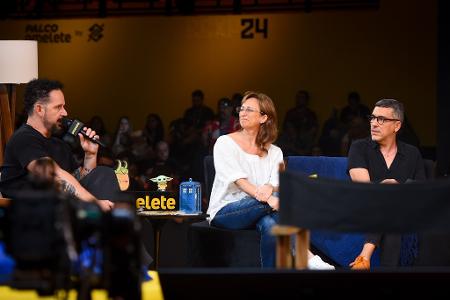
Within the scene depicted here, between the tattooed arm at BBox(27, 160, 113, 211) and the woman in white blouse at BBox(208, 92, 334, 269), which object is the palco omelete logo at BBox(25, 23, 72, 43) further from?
the tattooed arm at BBox(27, 160, 113, 211)

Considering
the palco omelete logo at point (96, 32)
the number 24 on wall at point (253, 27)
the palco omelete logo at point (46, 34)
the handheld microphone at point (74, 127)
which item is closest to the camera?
the handheld microphone at point (74, 127)

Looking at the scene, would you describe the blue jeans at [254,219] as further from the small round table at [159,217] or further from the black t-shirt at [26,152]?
the black t-shirt at [26,152]

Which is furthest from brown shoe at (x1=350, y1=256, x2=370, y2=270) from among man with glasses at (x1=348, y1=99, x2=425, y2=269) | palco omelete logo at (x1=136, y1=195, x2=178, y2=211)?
palco omelete logo at (x1=136, y1=195, x2=178, y2=211)

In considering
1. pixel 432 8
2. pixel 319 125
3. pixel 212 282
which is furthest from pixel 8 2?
pixel 212 282

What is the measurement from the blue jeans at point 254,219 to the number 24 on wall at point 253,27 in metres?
6.29

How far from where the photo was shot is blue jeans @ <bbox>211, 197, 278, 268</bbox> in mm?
6586

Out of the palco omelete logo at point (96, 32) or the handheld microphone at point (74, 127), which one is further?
the palco omelete logo at point (96, 32)

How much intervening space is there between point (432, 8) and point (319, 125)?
181 cm

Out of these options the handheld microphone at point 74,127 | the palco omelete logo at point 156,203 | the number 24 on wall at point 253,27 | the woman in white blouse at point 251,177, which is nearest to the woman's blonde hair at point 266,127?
the woman in white blouse at point 251,177

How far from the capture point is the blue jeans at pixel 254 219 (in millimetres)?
6586

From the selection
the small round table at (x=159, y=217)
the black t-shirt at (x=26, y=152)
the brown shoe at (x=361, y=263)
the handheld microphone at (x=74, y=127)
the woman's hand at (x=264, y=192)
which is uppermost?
the handheld microphone at (x=74, y=127)

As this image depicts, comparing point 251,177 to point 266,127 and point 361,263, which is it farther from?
point 361,263

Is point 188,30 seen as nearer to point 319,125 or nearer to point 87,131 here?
point 319,125

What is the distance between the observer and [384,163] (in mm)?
7105
